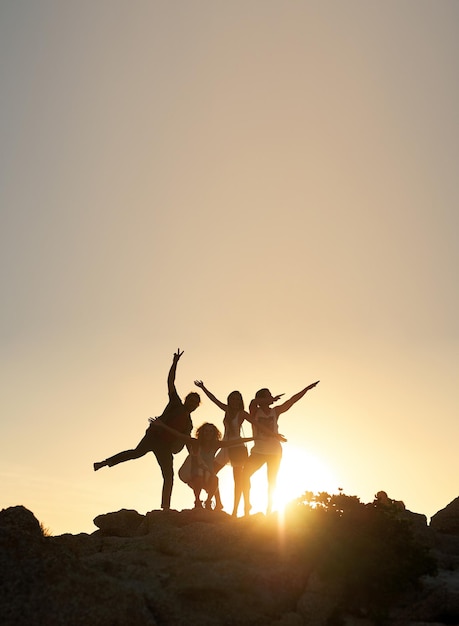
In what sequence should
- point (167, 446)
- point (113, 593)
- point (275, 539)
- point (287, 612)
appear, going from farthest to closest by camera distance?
point (167, 446), point (275, 539), point (287, 612), point (113, 593)

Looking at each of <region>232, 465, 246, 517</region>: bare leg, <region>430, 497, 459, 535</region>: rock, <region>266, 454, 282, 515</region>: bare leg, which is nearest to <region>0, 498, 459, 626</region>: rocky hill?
<region>266, 454, 282, 515</region>: bare leg

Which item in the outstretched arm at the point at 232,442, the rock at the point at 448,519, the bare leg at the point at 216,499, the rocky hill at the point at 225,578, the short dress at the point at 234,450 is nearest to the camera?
the rocky hill at the point at 225,578

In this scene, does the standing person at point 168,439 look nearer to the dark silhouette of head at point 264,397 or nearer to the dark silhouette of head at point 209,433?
the dark silhouette of head at point 209,433

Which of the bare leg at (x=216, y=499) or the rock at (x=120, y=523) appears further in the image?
the rock at (x=120, y=523)

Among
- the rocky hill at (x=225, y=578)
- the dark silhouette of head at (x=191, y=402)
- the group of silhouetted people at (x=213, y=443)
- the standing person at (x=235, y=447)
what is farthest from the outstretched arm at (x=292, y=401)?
the rocky hill at (x=225, y=578)

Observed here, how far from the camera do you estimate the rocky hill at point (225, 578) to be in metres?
13.4

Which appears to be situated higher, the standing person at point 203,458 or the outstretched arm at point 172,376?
the outstretched arm at point 172,376

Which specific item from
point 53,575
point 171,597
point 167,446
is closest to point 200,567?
point 171,597

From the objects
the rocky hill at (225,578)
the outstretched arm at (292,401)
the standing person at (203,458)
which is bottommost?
the rocky hill at (225,578)

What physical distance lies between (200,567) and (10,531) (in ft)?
13.8

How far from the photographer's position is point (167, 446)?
1947 centimetres

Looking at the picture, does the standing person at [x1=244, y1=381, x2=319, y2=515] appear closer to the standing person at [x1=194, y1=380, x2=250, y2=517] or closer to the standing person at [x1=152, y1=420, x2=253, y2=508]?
the standing person at [x1=194, y1=380, x2=250, y2=517]

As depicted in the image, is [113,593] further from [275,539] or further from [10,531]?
[275,539]

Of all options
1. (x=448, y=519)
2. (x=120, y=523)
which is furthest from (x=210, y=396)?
(x=448, y=519)
